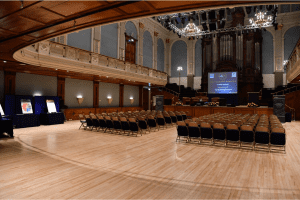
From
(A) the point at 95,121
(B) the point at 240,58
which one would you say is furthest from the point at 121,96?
(B) the point at 240,58

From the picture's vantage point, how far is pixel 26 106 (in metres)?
10.5

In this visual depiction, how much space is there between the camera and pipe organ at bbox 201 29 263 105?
1720 centimetres

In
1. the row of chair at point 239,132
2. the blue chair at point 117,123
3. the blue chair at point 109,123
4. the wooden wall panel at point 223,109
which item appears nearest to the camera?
the row of chair at point 239,132

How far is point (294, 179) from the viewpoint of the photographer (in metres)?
3.58

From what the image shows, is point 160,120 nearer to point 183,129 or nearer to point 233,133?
point 183,129

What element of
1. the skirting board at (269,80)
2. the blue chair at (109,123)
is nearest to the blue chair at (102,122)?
the blue chair at (109,123)

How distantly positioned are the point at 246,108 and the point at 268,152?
7.54m

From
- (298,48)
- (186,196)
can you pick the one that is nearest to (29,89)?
(186,196)

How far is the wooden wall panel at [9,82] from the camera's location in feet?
33.2

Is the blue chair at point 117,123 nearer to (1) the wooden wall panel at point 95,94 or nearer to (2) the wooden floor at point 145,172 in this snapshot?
(2) the wooden floor at point 145,172

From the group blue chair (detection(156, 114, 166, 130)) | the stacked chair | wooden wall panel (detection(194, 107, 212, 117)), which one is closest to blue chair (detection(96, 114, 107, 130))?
the stacked chair

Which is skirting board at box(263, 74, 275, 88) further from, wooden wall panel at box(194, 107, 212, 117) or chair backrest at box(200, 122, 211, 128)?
chair backrest at box(200, 122, 211, 128)

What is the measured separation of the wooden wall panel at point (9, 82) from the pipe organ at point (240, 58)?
1488 centimetres

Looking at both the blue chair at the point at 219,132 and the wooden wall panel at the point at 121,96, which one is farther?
the wooden wall panel at the point at 121,96
